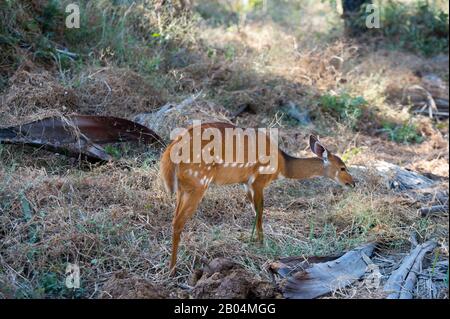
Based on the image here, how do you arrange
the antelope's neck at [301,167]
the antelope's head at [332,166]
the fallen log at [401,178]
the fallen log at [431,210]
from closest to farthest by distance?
the antelope's neck at [301,167]
the fallen log at [431,210]
the antelope's head at [332,166]
the fallen log at [401,178]

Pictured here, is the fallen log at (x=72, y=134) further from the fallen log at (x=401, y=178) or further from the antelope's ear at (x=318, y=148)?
the fallen log at (x=401, y=178)

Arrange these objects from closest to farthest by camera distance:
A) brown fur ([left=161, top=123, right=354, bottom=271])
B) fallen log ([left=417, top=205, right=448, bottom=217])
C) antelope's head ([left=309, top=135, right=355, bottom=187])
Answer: brown fur ([left=161, top=123, right=354, bottom=271])
fallen log ([left=417, top=205, right=448, bottom=217])
antelope's head ([left=309, top=135, right=355, bottom=187])

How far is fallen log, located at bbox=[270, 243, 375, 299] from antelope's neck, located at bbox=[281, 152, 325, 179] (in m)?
1.11

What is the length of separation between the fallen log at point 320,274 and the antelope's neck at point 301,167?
1109 millimetres

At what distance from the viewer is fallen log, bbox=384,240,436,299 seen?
4785 mm

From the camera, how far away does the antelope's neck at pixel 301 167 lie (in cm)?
620

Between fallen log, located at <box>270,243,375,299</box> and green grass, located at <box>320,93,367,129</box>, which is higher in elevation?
fallen log, located at <box>270,243,375,299</box>

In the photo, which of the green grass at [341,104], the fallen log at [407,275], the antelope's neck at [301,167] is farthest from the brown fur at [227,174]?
the green grass at [341,104]

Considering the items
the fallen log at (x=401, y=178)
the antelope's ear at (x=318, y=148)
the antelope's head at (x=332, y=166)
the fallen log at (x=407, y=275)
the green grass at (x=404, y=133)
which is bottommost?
the green grass at (x=404, y=133)

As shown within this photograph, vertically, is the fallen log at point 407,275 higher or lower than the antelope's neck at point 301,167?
lower

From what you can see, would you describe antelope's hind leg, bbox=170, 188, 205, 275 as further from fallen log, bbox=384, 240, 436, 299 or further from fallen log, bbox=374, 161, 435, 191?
fallen log, bbox=374, 161, 435, 191

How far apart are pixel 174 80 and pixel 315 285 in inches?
191

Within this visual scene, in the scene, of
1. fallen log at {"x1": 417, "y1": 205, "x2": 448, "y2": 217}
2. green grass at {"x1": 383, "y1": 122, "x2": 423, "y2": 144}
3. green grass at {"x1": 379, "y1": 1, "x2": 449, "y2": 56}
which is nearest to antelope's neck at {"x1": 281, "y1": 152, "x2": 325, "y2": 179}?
fallen log at {"x1": 417, "y1": 205, "x2": 448, "y2": 217}
